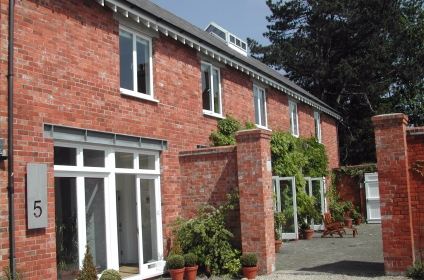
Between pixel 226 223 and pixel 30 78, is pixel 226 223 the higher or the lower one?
the lower one

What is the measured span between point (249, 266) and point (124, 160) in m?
3.62

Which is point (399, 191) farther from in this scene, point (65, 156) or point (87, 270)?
point (65, 156)

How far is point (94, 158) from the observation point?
9312 mm

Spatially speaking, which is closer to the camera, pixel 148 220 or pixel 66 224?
pixel 66 224

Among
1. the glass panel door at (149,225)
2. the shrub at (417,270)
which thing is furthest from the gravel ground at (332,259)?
the glass panel door at (149,225)

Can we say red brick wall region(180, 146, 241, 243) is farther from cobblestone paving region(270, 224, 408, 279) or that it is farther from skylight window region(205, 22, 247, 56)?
skylight window region(205, 22, 247, 56)

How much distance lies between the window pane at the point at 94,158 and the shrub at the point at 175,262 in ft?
8.41

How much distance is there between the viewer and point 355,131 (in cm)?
3681

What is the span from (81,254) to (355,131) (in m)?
31.6

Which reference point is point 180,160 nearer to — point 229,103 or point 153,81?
point 153,81

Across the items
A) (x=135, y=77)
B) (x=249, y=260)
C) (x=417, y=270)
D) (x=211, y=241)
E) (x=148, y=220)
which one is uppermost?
(x=135, y=77)

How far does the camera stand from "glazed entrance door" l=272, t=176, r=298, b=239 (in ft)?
55.1

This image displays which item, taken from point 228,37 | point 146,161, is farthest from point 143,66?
point 228,37

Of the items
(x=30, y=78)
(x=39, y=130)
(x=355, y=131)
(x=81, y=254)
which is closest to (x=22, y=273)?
(x=81, y=254)
